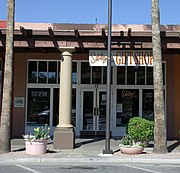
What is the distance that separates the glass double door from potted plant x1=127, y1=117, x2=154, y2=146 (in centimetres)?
507

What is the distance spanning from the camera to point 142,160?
36.7ft

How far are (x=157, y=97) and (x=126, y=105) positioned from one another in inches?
255

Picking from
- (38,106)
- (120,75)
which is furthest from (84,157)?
(120,75)

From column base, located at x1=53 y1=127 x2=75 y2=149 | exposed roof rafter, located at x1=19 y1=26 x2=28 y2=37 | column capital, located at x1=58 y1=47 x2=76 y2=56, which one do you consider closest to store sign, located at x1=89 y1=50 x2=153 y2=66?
column capital, located at x1=58 y1=47 x2=76 y2=56

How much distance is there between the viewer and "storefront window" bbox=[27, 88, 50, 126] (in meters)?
18.4

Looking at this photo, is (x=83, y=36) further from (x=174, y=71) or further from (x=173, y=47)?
(x=174, y=71)

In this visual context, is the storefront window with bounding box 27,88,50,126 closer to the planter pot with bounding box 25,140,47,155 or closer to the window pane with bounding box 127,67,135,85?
the window pane with bounding box 127,67,135,85

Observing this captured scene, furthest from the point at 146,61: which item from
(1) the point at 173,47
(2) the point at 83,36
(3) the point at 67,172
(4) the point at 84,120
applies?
(3) the point at 67,172

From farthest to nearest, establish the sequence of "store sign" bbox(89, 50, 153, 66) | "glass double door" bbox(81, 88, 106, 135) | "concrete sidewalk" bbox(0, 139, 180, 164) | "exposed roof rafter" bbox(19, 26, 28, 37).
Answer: "glass double door" bbox(81, 88, 106, 135) → "store sign" bbox(89, 50, 153, 66) → "exposed roof rafter" bbox(19, 26, 28, 37) → "concrete sidewalk" bbox(0, 139, 180, 164)

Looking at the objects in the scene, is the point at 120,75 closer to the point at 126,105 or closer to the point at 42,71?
the point at 126,105

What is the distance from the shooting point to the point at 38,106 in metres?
18.4

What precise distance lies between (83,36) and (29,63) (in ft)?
17.6

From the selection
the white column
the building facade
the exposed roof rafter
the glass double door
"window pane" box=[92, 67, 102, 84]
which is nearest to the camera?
the exposed roof rafter

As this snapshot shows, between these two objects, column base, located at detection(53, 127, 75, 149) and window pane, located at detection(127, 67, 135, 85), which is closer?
column base, located at detection(53, 127, 75, 149)
